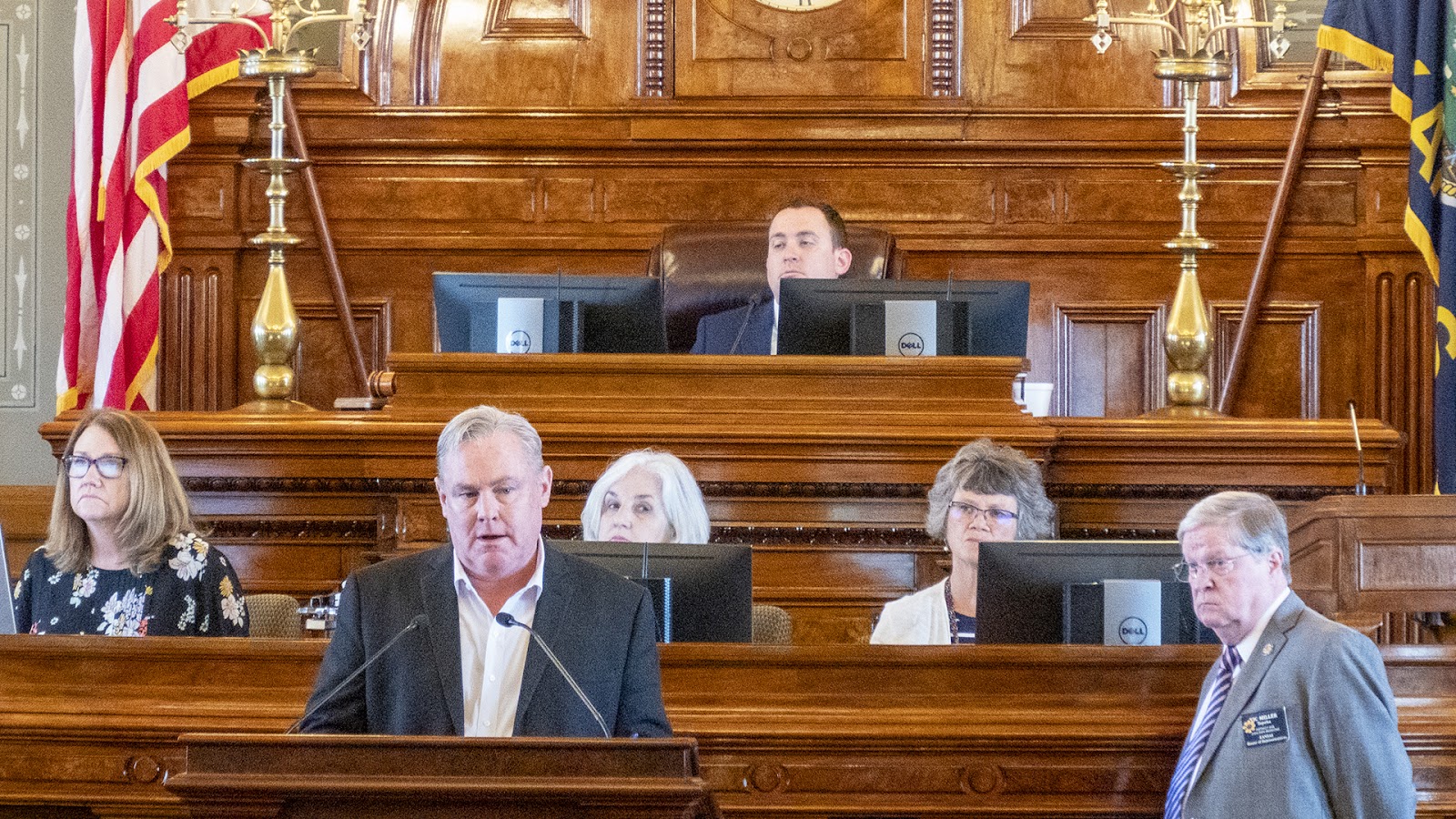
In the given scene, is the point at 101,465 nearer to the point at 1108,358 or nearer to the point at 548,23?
the point at 548,23

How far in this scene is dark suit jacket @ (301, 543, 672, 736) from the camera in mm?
3277

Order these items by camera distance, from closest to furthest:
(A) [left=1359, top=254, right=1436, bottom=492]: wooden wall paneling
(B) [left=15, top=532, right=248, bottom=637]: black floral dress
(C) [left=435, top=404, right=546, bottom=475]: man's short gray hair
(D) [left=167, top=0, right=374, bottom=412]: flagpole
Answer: (C) [left=435, top=404, right=546, bottom=475]: man's short gray hair < (B) [left=15, top=532, right=248, bottom=637]: black floral dress < (D) [left=167, top=0, right=374, bottom=412]: flagpole < (A) [left=1359, top=254, right=1436, bottom=492]: wooden wall paneling

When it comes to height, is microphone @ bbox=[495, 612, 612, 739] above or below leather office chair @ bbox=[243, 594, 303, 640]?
above

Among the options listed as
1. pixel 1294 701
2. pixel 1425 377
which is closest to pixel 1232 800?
pixel 1294 701

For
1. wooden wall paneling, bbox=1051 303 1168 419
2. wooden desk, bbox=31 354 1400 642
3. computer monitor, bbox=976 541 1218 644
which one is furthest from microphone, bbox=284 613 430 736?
wooden wall paneling, bbox=1051 303 1168 419

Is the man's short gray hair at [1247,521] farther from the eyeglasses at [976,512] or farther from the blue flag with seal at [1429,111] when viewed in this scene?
the blue flag with seal at [1429,111]

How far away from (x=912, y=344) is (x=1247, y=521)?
2028mm

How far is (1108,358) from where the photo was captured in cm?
784

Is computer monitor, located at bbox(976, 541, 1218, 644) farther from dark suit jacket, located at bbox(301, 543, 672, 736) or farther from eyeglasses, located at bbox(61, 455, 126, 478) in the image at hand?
eyeglasses, located at bbox(61, 455, 126, 478)

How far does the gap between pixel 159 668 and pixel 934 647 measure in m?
1.34

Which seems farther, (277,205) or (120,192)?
(120,192)

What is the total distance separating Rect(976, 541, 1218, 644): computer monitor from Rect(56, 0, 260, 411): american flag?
13.7 feet

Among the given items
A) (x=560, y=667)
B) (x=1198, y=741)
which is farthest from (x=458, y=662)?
(x=1198, y=741)

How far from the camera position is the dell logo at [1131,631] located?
13.3 feet
